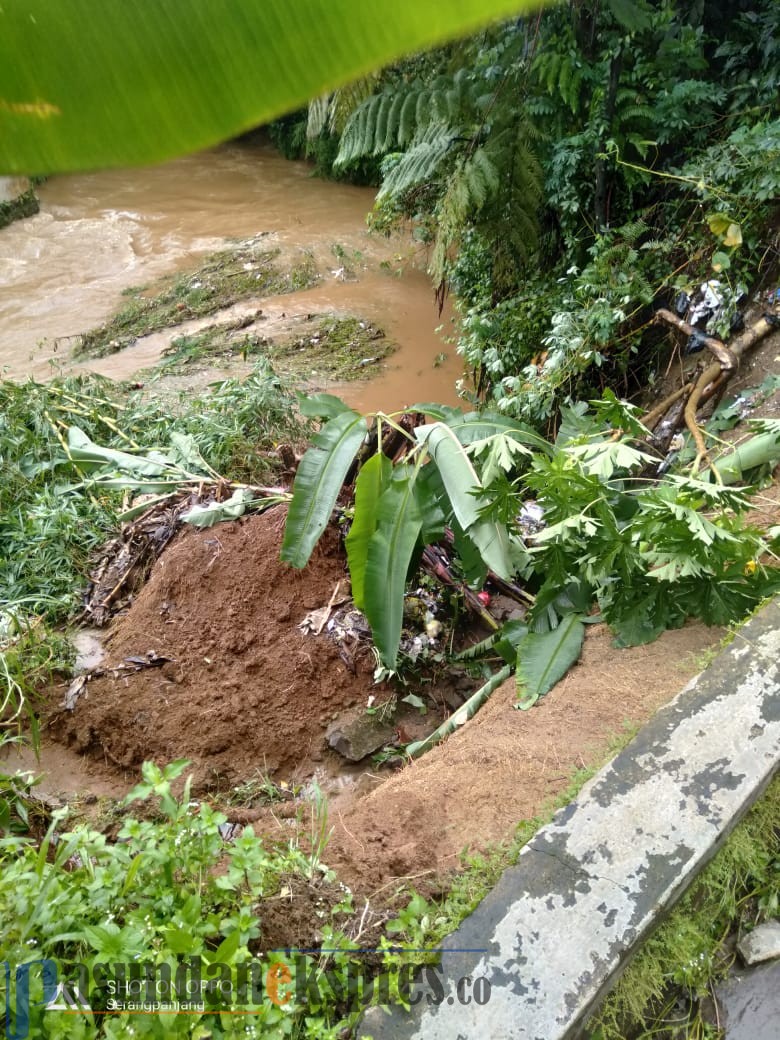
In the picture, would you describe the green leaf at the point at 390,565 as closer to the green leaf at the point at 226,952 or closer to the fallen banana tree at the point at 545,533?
the fallen banana tree at the point at 545,533

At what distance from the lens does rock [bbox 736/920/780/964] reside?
141 cm

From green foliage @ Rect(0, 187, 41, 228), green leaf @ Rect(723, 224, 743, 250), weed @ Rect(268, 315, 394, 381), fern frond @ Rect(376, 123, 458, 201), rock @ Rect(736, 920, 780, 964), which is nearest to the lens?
rock @ Rect(736, 920, 780, 964)

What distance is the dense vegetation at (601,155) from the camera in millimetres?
3363

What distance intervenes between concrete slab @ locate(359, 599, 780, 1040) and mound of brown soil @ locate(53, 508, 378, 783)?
4.23 ft

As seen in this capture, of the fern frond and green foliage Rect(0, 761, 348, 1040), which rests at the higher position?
the fern frond

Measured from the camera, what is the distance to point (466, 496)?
7.45ft

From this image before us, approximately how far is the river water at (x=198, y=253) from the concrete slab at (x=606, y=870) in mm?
4135

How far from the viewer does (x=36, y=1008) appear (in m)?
1.04

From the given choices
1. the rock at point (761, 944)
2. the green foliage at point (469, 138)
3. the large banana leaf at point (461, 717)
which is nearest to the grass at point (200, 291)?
the green foliage at point (469, 138)

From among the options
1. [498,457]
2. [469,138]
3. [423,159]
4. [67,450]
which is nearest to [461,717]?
[498,457]

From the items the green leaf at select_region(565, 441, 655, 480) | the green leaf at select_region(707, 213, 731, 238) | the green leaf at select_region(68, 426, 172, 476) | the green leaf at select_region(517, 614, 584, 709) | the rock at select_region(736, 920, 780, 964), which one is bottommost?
the rock at select_region(736, 920, 780, 964)

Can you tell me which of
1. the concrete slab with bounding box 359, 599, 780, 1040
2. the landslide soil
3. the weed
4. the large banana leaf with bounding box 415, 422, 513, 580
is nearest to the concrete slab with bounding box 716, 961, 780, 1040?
the concrete slab with bounding box 359, 599, 780, 1040

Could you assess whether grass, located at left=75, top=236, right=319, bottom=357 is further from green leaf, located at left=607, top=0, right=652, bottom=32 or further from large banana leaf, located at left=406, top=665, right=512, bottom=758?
large banana leaf, located at left=406, top=665, right=512, bottom=758

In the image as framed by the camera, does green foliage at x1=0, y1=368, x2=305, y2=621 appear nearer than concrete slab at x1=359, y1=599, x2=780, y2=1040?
No
